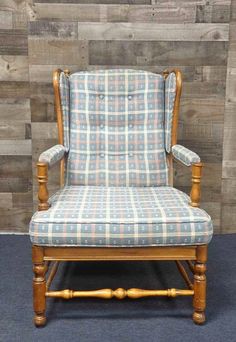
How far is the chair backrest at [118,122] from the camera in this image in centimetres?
202

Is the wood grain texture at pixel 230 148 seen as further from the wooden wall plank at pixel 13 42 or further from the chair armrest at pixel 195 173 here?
the wooden wall plank at pixel 13 42

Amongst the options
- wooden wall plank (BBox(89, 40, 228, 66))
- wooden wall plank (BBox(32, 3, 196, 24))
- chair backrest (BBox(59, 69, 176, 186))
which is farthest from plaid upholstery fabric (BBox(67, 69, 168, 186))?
wooden wall plank (BBox(32, 3, 196, 24))

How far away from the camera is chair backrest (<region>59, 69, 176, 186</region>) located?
202 cm

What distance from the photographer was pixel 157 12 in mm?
2289

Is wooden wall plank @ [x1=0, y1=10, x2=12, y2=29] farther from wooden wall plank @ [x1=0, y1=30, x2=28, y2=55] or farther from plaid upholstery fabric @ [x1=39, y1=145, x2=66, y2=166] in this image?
plaid upholstery fabric @ [x1=39, y1=145, x2=66, y2=166]

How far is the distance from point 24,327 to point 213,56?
1695 millimetres

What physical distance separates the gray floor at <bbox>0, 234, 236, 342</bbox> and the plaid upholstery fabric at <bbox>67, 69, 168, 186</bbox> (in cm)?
48

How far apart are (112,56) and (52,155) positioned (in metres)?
0.86

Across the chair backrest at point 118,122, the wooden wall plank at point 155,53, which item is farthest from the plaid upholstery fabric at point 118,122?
the wooden wall plank at point 155,53

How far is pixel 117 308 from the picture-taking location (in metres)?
1.72

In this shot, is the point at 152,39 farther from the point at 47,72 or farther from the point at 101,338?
the point at 101,338

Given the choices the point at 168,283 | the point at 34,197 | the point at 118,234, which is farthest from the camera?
the point at 34,197

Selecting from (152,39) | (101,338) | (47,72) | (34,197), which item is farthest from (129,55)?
(101,338)

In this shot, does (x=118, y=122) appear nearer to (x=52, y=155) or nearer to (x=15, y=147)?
(x=52, y=155)
